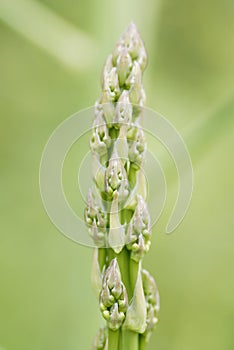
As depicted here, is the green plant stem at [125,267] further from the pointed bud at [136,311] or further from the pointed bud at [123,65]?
the pointed bud at [123,65]

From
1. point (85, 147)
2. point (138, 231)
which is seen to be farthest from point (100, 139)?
point (85, 147)

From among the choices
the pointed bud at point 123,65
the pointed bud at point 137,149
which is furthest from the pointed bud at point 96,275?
the pointed bud at point 123,65

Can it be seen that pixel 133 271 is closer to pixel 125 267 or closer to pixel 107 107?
pixel 125 267

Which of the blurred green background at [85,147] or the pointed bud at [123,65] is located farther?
the blurred green background at [85,147]

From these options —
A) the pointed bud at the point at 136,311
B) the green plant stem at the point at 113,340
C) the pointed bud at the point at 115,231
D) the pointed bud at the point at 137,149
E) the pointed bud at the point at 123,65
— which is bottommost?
the green plant stem at the point at 113,340

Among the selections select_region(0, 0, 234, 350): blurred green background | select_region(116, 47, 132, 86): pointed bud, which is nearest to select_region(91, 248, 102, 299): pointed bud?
select_region(116, 47, 132, 86): pointed bud

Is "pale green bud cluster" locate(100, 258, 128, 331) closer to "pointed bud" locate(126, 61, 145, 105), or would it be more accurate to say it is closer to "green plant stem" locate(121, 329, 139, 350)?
"green plant stem" locate(121, 329, 139, 350)

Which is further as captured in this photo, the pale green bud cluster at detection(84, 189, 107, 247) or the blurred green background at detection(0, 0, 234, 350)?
the blurred green background at detection(0, 0, 234, 350)
